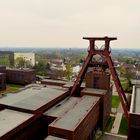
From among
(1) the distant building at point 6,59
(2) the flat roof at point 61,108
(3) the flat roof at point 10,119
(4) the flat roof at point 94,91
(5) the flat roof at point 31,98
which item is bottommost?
(2) the flat roof at point 61,108

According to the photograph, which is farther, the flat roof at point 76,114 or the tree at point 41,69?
the tree at point 41,69

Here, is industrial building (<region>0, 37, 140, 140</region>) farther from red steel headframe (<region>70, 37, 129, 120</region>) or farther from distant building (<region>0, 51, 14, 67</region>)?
distant building (<region>0, 51, 14, 67</region>)

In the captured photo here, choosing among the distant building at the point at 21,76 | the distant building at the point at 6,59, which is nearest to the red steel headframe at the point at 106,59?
the distant building at the point at 21,76

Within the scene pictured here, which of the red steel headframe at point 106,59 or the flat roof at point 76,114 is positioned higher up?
the red steel headframe at point 106,59

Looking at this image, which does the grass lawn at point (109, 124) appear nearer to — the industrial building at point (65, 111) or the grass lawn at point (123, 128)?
the industrial building at point (65, 111)

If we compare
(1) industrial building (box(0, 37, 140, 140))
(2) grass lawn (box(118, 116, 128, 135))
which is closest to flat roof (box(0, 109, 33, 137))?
(1) industrial building (box(0, 37, 140, 140))

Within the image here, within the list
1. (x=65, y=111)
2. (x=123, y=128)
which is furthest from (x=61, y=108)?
(x=123, y=128)
